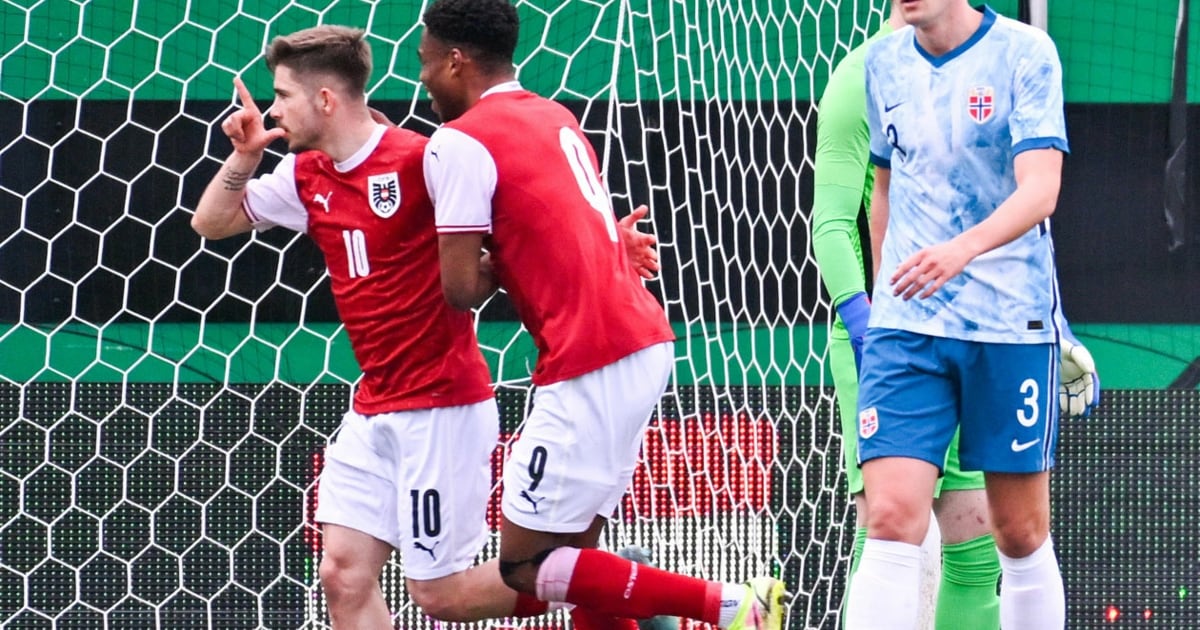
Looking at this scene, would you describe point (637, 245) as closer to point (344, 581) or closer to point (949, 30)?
point (949, 30)

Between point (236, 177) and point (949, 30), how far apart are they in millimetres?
1544

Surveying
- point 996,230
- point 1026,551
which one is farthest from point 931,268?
point 1026,551

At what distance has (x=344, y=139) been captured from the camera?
12.1 ft

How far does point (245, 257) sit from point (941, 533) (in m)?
1.97

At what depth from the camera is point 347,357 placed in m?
4.61

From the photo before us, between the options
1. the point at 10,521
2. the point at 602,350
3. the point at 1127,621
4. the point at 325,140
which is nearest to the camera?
the point at 602,350

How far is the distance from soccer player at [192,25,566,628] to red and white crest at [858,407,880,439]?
89 centimetres

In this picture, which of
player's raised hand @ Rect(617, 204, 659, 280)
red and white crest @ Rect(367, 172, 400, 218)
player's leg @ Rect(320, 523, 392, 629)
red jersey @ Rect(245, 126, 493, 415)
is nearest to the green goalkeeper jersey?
player's raised hand @ Rect(617, 204, 659, 280)

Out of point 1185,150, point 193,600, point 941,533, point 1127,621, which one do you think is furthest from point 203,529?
point 1185,150

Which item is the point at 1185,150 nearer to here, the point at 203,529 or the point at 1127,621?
the point at 1127,621

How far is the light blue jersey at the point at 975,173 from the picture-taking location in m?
3.16

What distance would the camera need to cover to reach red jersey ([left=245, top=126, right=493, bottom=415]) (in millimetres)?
3609

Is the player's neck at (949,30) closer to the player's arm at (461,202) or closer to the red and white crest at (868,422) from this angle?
the red and white crest at (868,422)

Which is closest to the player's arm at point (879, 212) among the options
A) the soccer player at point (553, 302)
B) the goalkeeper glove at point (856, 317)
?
the goalkeeper glove at point (856, 317)
